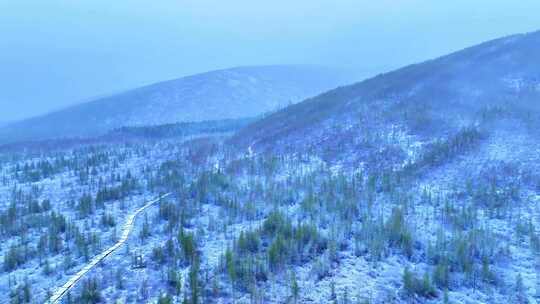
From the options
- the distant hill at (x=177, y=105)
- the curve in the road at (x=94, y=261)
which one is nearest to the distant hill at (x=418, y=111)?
the curve in the road at (x=94, y=261)

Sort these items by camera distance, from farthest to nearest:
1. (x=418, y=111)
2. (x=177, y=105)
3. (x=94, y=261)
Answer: (x=177, y=105) → (x=418, y=111) → (x=94, y=261)

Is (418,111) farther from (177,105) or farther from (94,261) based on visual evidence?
(177,105)

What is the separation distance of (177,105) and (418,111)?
41239mm

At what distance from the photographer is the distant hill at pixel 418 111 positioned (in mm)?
23891

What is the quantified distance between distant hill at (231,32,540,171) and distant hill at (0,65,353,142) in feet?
61.1

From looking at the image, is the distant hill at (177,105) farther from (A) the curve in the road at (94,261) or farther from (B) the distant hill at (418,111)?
(A) the curve in the road at (94,261)

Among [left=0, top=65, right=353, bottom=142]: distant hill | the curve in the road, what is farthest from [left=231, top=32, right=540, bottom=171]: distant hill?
[left=0, top=65, right=353, bottom=142]: distant hill

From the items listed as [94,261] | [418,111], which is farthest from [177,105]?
[94,261]

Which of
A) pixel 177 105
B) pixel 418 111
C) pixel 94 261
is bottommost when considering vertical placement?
pixel 94 261

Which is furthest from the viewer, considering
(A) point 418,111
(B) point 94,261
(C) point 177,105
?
(C) point 177,105

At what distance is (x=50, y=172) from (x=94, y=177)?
313 centimetres

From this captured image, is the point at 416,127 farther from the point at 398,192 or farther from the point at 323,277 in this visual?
the point at 323,277

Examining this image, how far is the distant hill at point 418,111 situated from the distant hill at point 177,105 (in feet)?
61.1

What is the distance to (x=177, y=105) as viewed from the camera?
64.8 metres
